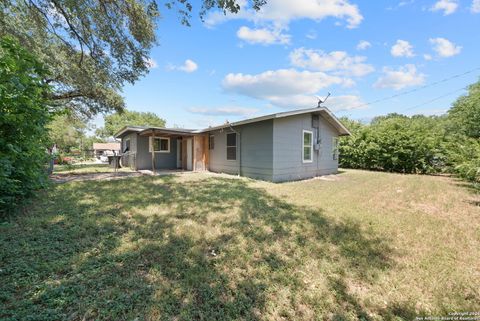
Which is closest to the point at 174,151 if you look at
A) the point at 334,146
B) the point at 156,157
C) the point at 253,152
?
the point at 156,157

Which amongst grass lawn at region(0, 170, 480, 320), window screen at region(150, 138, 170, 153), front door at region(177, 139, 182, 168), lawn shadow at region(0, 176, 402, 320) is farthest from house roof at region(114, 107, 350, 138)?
lawn shadow at region(0, 176, 402, 320)

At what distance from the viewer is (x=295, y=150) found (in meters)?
10.0

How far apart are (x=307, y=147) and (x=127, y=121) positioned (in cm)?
4707

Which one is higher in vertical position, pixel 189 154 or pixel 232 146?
pixel 232 146

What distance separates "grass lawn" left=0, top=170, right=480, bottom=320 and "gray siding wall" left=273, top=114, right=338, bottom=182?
4.10 meters

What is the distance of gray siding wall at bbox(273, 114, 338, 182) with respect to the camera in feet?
29.8

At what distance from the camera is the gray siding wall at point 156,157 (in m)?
13.2

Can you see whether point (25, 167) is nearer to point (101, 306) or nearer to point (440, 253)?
point (101, 306)

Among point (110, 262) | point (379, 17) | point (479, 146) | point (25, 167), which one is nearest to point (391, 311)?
point (110, 262)

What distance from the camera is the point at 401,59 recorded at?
12836 mm

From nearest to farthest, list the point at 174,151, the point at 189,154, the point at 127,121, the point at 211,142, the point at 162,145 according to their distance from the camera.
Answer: the point at 211,142 < the point at 189,154 < the point at 162,145 < the point at 174,151 < the point at 127,121

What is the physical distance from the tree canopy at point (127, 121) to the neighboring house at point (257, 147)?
37.2m

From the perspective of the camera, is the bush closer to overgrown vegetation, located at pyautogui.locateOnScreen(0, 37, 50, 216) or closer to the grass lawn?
the grass lawn

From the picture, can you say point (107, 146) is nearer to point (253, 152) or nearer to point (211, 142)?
point (211, 142)
